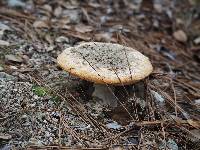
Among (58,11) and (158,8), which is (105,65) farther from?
(158,8)

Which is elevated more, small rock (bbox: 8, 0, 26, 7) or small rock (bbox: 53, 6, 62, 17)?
small rock (bbox: 8, 0, 26, 7)

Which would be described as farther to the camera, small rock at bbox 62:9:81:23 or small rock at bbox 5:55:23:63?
small rock at bbox 62:9:81:23

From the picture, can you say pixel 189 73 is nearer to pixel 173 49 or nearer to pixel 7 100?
pixel 173 49

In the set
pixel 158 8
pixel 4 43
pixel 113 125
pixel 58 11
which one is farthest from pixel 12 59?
pixel 158 8

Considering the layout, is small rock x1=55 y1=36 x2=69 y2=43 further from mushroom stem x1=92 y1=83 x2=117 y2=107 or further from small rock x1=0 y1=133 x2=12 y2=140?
small rock x1=0 y1=133 x2=12 y2=140

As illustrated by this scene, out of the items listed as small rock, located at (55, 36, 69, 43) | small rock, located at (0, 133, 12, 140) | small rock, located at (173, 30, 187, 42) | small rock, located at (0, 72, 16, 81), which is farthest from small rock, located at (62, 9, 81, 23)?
small rock, located at (0, 133, 12, 140)

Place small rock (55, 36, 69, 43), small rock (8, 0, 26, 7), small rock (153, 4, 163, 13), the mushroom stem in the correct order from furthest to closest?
small rock (153, 4, 163, 13)
small rock (8, 0, 26, 7)
small rock (55, 36, 69, 43)
the mushroom stem
